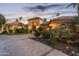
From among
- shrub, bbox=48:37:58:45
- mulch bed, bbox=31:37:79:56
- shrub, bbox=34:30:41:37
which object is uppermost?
shrub, bbox=34:30:41:37

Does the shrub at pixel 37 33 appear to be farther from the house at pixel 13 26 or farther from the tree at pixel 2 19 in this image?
the tree at pixel 2 19

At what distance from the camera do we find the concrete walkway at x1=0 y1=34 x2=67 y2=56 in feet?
5.08

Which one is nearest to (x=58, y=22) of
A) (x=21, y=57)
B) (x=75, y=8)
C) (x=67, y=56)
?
(x=75, y=8)

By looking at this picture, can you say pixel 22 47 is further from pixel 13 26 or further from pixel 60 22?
pixel 60 22

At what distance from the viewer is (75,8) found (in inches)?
62.5

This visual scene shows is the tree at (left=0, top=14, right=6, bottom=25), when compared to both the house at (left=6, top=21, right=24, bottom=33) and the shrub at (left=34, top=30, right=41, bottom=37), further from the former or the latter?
the shrub at (left=34, top=30, right=41, bottom=37)

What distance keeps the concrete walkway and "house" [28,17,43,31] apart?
0.11 meters

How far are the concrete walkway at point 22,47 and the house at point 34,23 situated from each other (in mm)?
109

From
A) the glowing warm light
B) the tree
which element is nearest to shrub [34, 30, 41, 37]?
the glowing warm light

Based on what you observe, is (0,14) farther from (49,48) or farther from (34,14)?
(49,48)

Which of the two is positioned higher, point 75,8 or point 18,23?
point 75,8

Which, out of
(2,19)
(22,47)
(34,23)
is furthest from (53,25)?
(2,19)

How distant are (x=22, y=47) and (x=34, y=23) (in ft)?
0.77

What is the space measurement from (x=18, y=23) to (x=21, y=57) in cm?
30
